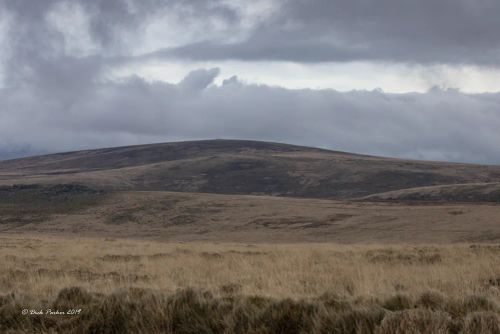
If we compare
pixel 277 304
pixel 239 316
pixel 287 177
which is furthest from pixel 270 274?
pixel 287 177

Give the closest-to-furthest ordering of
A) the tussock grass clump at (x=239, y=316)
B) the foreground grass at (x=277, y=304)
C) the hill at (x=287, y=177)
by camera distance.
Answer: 1. the tussock grass clump at (x=239, y=316)
2. the foreground grass at (x=277, y=304)
3. the hill at (x=287, y=177)

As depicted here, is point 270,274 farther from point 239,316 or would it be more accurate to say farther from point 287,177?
point 287,177

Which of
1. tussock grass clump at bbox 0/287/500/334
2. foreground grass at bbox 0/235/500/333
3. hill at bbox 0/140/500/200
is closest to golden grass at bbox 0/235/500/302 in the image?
foreground grass at bbox 0/235/500/333

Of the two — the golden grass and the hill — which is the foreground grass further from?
the hill

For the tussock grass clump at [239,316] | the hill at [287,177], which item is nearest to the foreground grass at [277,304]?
the tussock grass clump at [239,316]

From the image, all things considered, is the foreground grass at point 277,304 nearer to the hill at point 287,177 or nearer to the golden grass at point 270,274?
the golden grass at point 270,274

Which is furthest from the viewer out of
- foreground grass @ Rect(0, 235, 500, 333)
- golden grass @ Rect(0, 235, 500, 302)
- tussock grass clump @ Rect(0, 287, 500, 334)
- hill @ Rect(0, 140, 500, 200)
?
hill @ Rect(0, 140, 500, 200)

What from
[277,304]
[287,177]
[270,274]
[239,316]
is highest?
[277,304]

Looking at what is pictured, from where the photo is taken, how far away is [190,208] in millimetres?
72688

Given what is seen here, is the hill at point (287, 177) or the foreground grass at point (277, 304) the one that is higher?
the foreground grass at point (277, 304)

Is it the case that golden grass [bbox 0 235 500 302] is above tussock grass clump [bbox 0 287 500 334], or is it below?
below

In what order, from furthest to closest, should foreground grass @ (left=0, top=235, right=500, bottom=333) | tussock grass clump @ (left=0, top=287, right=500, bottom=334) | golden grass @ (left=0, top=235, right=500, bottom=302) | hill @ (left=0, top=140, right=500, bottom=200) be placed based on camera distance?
hill @ (left=0, top=140, right=500, bottom=200), golden grass @ (left=0, top=235, right=500, bottom=302), foreground grass @ (left=0, top=235, right=500, bottom=333), tussock grass clump @ (left=0, top=287, right=500, bottom=334)

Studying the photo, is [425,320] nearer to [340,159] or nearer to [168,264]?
[168,264]

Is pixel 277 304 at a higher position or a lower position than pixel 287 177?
higher
